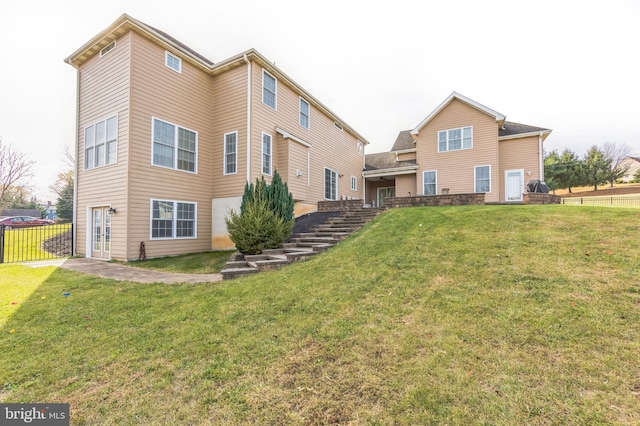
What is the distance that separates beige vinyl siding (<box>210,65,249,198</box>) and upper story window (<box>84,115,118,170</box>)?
361cm

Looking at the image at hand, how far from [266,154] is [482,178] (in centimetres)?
1220

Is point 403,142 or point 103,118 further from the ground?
point 403,142

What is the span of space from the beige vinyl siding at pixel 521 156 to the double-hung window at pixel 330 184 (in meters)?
9.64

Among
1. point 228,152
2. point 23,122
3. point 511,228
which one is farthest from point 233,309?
point 23,122

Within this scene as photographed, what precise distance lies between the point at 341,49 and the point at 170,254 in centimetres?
1139

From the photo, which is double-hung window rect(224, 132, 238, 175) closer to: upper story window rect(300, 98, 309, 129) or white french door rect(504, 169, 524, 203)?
upper story window rect(300, 98, 309, 129)

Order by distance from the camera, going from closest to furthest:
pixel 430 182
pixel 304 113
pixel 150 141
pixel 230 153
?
1. pixel 150 141
2. pixel 230 153
3. pixel 304 113
4. pixel 430 182

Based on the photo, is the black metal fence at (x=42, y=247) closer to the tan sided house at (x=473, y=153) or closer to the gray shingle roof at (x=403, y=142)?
the tan sided house at (x=473, y=153)

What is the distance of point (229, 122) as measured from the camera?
11.7 metres

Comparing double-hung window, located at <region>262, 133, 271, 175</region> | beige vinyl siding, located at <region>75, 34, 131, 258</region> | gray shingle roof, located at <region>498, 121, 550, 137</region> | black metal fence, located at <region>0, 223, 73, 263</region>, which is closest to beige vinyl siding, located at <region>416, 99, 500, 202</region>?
gray shingle roof, located at <region>498, 121, 550, 137</region>

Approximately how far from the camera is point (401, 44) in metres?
→ 11.3

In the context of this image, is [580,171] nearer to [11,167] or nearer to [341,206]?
[341,206]

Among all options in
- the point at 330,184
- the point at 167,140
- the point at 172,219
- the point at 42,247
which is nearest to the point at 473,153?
the point at 330,184

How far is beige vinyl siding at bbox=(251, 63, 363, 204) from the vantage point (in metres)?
11.4
